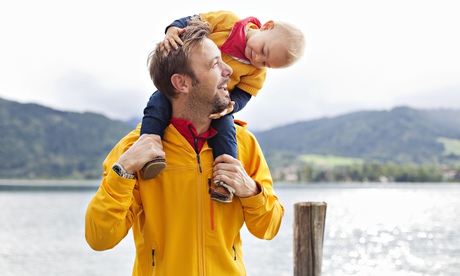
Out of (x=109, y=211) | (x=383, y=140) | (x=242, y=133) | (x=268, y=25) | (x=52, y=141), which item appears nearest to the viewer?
(x=109, y=211)

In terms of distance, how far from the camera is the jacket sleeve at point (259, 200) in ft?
9.52

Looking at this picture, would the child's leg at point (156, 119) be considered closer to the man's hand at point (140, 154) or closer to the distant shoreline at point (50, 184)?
the man's hand at point (140, 154)

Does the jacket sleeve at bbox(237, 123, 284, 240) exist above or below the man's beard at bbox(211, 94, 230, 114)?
below

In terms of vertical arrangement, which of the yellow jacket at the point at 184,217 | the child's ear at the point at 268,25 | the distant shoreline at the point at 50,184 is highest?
the distant shoreline at the point at 50,184

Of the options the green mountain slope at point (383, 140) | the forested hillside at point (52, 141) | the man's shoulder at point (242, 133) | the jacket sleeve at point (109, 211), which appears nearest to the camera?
the jacket sleeve at point (109, 211)

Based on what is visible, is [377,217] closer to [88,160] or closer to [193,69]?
[193,69]

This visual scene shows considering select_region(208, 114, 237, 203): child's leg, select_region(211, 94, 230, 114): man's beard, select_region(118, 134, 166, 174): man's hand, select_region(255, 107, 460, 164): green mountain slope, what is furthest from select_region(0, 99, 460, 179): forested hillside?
select_region(118, 134, 166, 174): man's hand

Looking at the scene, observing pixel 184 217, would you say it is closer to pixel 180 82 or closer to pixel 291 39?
pixel 180 82

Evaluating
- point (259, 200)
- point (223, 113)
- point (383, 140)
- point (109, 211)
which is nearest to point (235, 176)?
point (259, 200)

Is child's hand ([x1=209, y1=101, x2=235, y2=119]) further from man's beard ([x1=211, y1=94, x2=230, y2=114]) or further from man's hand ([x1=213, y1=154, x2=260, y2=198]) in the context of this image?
man's hand ([x1=213, y1=154, x2=260, y2=198])

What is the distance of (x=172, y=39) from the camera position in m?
2.89

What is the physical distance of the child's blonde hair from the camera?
3.54 m

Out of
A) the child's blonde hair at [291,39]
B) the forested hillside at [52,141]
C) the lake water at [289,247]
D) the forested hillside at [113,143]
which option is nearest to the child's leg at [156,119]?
the child's blonde hair at [291,39]

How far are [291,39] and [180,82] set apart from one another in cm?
96
